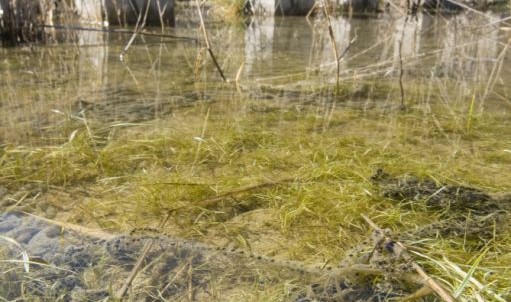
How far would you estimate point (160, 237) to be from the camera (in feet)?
4.81

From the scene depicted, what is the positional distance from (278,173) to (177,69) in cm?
226

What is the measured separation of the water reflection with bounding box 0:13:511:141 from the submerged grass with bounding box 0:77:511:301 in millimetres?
356

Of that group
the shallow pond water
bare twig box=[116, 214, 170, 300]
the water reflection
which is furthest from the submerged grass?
the water reflection

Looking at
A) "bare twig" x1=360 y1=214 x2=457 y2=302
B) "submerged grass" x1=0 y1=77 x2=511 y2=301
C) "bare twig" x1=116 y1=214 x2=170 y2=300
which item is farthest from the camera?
"submerged grass" x1=0 y1=77 x2=511 y2=301

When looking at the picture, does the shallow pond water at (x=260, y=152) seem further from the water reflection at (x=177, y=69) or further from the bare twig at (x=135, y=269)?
the bare twig at (x=135, y=269)

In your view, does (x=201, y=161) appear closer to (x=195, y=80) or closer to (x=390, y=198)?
(x=390, y=198)

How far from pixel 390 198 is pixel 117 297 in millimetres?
980

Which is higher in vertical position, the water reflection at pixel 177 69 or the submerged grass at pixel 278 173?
the water reflection at pixel 177 69

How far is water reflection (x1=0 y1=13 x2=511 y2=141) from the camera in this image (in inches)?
112

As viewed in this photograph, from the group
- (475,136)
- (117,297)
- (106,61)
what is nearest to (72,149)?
(117,297)

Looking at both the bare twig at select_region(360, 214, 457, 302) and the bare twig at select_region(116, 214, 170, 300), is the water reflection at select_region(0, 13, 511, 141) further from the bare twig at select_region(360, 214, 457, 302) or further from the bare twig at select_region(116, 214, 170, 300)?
the bare twig at select_region(360, 214, 457, 302)

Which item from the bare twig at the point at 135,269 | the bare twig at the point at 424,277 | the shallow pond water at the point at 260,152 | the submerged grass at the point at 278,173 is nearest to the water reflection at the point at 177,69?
the shallow pond water at the point at 260,152

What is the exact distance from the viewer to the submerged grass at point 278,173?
4.91 ft

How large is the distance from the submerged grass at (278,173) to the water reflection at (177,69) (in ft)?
1.17
